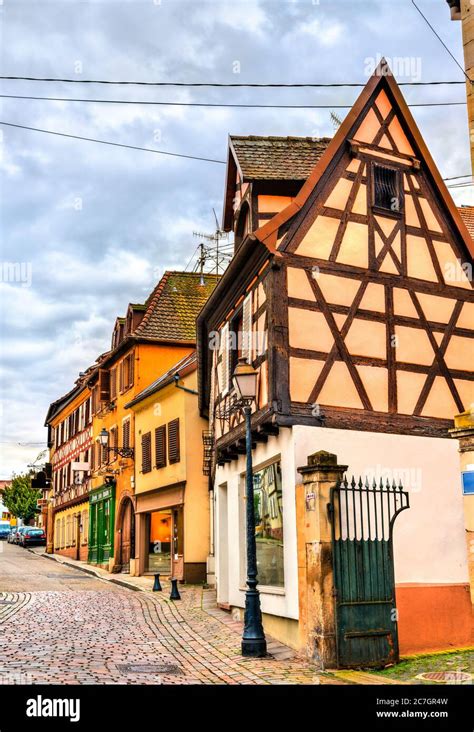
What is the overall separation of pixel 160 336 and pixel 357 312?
16.6m

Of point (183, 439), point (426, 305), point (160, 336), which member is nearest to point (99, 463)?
point (160, 336)

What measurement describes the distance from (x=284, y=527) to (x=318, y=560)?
1.64 metres

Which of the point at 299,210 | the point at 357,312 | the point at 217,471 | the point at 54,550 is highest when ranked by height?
the point at 299,210

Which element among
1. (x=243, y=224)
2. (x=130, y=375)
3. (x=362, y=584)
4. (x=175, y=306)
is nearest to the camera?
(x=362, y=584)

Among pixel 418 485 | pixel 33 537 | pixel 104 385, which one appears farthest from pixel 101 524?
pixel 418 485

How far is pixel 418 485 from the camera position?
14.1m

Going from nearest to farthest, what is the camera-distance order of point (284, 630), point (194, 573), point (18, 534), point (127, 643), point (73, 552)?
point (284, 630) → point (127, 643) → point (194, 573) → point (73, 552) → point (18, 534)

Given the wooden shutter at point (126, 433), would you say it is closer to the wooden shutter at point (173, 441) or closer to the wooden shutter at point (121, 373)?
the wooden shutter at point (121, 373)

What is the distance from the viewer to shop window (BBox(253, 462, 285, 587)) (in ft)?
45.9

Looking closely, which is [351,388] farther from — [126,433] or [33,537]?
[33,537]

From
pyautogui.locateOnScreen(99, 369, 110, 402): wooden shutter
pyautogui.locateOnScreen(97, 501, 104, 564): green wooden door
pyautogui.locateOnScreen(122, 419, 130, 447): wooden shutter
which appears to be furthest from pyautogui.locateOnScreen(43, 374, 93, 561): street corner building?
pyautogui.locateOnScreen(122, 419, 130, 447): wooden shutter

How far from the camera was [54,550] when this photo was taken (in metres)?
47.1
